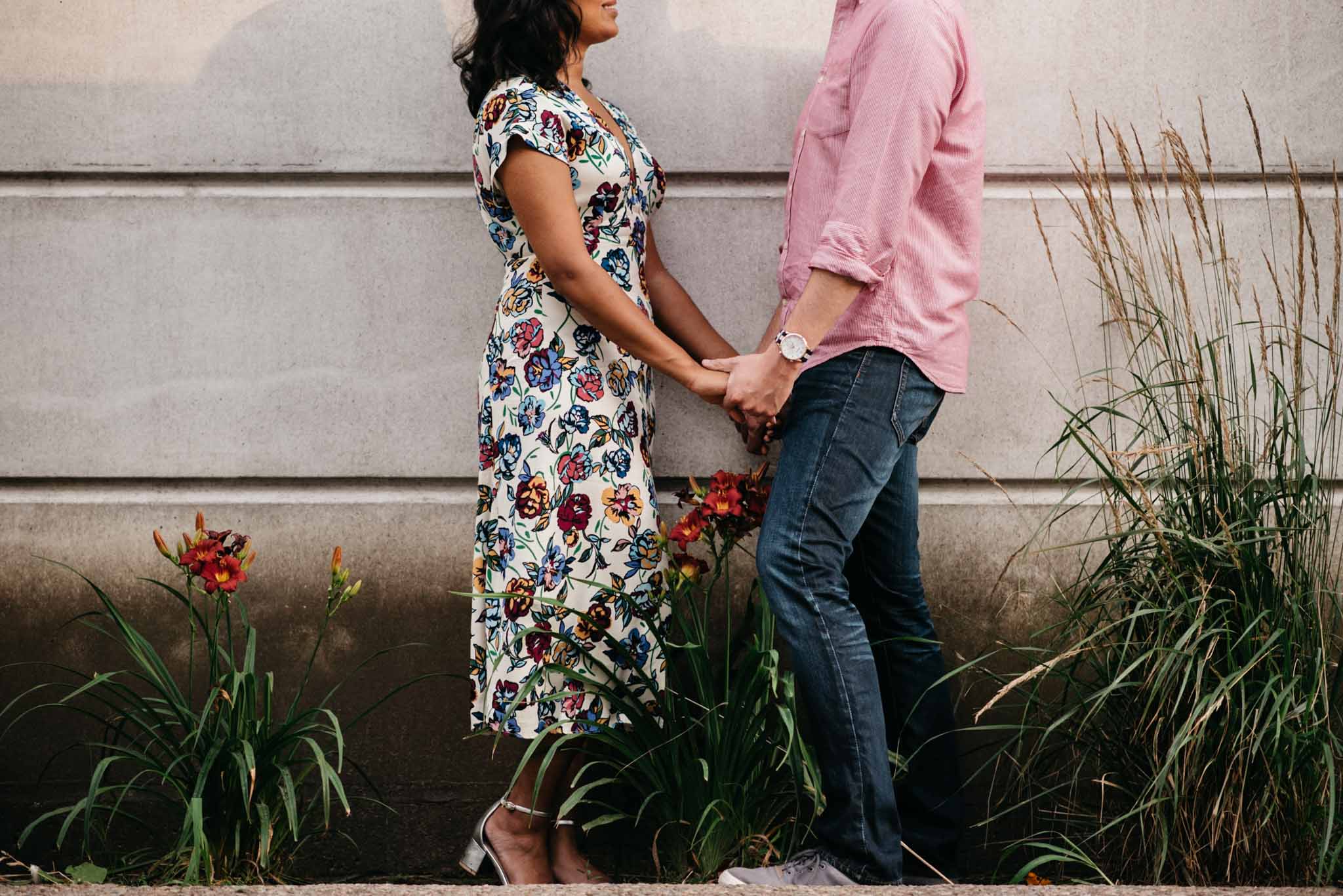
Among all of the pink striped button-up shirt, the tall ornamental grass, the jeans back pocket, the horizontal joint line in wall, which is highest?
the horizontal joint line in wall

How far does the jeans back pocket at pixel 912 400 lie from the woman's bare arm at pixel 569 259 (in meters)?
0.38

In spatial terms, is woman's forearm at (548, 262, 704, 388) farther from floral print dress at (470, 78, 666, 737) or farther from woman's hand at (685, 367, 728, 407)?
floral print dress at (470, 78, 666, 737)

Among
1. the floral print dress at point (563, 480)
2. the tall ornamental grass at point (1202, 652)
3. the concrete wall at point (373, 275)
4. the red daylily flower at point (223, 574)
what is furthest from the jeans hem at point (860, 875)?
the red daylily flower at point (223, 574)

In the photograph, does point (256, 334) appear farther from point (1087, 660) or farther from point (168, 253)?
point (1087, 660)

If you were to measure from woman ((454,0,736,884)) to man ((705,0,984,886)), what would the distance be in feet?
0.97

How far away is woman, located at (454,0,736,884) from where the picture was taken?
2305mm

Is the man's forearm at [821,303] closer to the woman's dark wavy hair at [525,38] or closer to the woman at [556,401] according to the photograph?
the woman at [556,401]

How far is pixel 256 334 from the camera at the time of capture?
2932mm

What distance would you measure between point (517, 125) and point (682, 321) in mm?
678

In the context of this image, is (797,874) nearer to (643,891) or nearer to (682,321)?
(643,891)

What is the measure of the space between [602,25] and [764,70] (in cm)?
58

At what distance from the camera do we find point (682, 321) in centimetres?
271

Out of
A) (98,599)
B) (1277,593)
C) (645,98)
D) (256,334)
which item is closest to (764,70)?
(645,98)

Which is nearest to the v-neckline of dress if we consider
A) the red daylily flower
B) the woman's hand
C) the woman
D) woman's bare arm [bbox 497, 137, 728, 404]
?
the woman
